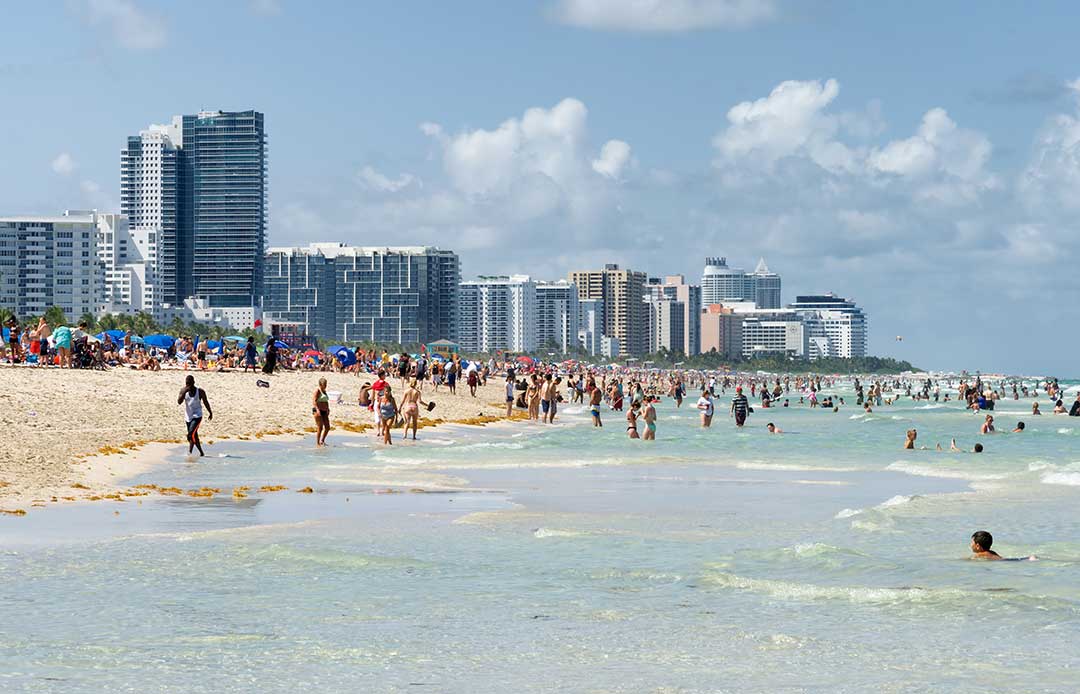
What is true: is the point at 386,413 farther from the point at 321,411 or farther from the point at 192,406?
the point at 192,406

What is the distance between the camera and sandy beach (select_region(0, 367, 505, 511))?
20516mm

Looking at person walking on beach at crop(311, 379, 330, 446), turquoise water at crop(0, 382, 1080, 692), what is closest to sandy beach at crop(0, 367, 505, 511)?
turquoise water at crop(0, 382, 1080, 692)

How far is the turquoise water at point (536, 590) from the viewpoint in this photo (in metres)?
9.48

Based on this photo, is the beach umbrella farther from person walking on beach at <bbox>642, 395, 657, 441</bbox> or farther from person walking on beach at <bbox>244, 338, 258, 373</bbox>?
person walking on beach at <bbox>642, 395, 657, 441</bbox>

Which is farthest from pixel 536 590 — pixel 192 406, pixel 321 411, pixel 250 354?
pixel 250 354

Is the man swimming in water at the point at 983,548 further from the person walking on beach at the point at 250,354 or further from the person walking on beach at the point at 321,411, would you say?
the person walking on beach at the point at 250,354

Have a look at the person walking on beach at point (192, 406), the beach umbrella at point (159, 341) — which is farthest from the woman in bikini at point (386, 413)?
the beach umbrella at point (159, 341)

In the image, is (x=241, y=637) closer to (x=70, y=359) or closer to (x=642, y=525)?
(x=642, y=525)

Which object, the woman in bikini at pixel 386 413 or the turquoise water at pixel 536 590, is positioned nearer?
the turquoise water at pixel 536 590

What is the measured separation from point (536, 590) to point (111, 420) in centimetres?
2090

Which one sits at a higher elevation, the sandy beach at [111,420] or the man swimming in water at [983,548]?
the sandy beach at [111,420]

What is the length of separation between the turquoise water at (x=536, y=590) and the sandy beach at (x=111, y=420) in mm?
1424

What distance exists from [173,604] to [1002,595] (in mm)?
7657

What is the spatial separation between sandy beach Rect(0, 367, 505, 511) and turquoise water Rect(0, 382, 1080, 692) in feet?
4.67
